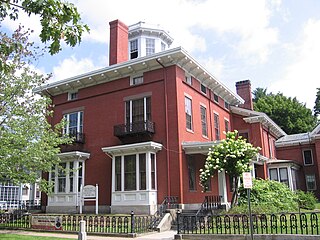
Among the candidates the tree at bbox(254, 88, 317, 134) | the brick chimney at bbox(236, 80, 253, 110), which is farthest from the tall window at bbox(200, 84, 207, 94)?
the tree at bbox(254, 88, 317, 134)

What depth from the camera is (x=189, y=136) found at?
21.5 metres

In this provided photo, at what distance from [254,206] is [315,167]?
2128 cm

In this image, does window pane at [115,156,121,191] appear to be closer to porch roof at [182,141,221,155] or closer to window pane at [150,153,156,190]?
window pane at [150,153,156,190]

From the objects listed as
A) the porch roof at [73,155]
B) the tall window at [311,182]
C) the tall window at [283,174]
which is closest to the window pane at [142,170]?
the porch roof at [73,155]

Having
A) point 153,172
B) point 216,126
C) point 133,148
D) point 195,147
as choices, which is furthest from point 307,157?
point 133,148

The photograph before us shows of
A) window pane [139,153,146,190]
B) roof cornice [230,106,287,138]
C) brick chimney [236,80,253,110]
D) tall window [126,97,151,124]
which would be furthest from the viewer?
brick chimney [236,80,253,110]

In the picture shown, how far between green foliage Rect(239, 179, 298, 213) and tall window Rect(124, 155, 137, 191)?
20.6 ft

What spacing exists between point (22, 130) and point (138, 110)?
790 cm

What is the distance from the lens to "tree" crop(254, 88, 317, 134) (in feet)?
159

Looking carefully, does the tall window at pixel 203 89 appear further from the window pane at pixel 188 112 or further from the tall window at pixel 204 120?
the window pane at pixel 188 112

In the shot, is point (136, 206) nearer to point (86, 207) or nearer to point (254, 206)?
point (86, 207)

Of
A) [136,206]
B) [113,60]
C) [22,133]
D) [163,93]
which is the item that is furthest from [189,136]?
[22,133]

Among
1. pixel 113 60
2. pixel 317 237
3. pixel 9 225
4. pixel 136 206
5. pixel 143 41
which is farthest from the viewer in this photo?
pixel 143 41

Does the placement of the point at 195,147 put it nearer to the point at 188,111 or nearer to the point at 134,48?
the point at 188,111
